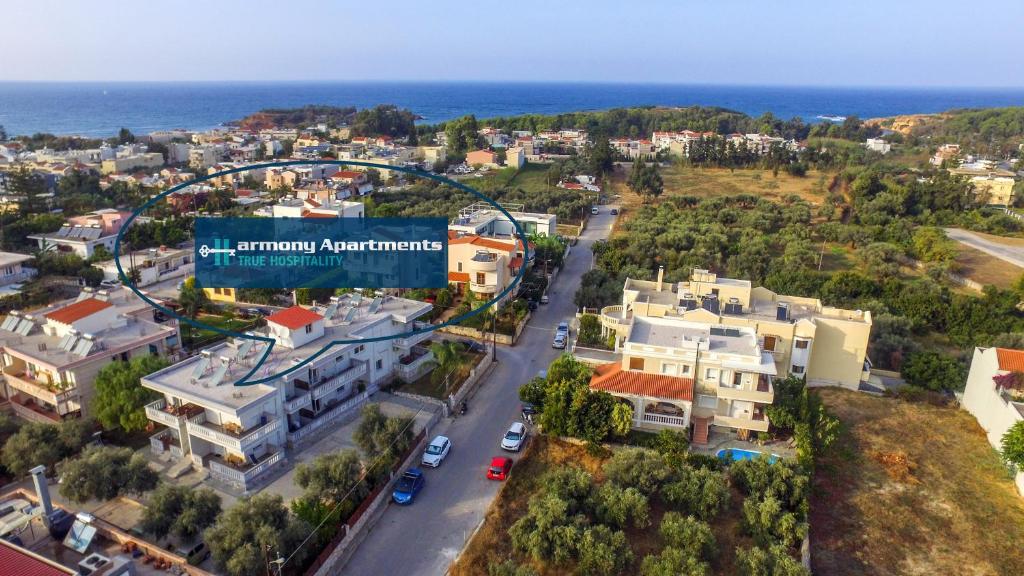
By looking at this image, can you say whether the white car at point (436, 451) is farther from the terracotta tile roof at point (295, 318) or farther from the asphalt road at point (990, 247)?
the asphalt road at point (990, 247)

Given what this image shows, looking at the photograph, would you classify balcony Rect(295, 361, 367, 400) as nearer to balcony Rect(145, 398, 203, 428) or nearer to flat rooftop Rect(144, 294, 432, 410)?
flat rooftop Rect(144, 294, 432, 410)

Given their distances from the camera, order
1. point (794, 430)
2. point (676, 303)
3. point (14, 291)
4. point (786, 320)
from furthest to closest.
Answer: point (14, 291) < point (676, 303) < point (786, 320) < point (794, 430)

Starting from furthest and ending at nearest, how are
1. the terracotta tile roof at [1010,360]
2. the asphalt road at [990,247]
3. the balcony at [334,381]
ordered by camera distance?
the asphalt road at [990,247] < the terracotta tile roof at [1010,360] < the balcony at [334,381]

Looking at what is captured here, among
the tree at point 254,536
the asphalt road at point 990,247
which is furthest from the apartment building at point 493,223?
the asphalt road at point 990,247

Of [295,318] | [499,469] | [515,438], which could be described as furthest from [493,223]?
[499,469]

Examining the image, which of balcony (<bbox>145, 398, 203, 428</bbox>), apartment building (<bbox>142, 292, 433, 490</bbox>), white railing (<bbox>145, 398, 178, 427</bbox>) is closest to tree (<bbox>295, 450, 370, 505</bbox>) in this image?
apartment building (<bbox>142, 292, 433, 490</bbox>)

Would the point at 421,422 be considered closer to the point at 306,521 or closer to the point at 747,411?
the point at 306,521

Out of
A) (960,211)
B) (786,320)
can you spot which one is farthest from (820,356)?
(960,211)
